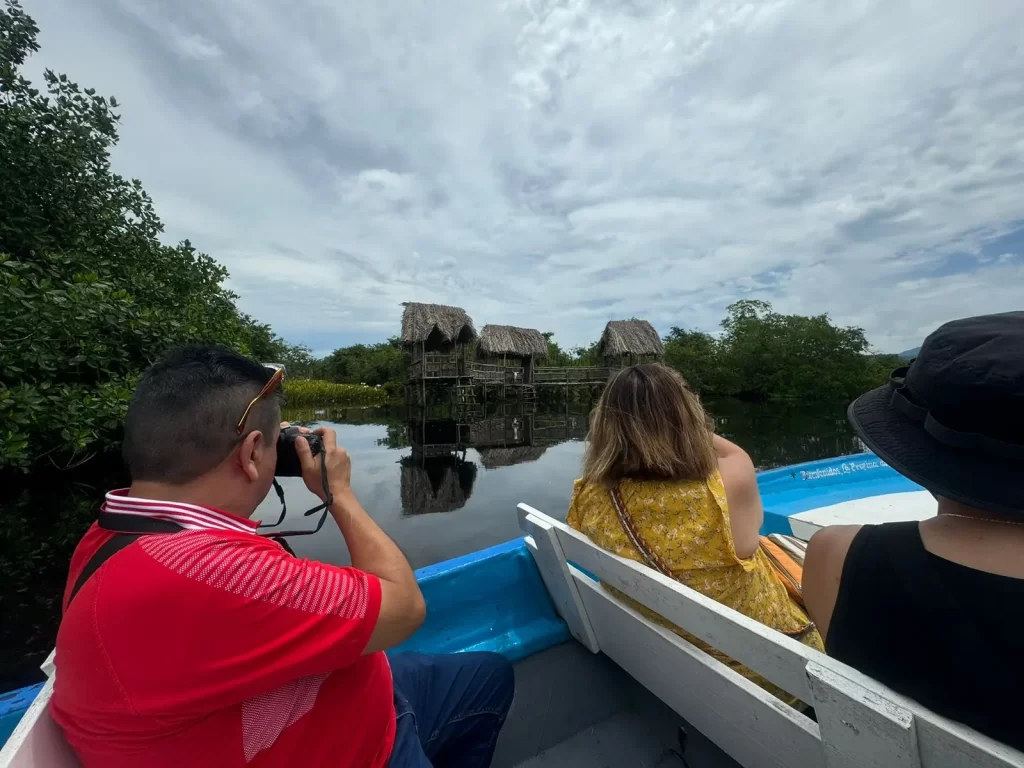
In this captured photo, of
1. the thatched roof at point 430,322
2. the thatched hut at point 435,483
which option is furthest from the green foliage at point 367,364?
the thatched hut at point 435,483

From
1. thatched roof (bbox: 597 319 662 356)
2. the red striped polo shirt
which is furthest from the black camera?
thatched roof (bbox: 597 319 662 356)

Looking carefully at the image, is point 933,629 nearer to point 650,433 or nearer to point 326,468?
→ point 650,433

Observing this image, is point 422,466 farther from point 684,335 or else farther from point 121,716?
point 684,335

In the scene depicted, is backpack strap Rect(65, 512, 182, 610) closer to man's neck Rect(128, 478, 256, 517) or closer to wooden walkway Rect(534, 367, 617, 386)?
man's neck Rect(128, 478, 256, 517)

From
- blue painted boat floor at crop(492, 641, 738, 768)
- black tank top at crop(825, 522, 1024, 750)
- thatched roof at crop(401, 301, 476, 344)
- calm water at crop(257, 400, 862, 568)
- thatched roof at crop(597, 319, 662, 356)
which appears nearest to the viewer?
black tank top at crop(825, 522, 1024, 750)

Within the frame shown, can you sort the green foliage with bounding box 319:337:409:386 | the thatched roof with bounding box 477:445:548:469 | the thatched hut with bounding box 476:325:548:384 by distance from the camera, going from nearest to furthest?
the thatched roof with bounding box 477:445:548:469
the thatched hut with bounding box 476:325:548:384
the green foliage with bounding box 319:337:409:386

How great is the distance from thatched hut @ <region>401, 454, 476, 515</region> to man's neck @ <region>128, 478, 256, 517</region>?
517 centimetres

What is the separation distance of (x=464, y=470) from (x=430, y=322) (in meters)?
13.8

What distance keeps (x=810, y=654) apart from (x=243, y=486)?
1173 mm

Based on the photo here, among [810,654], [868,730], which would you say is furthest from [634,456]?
[868,730]

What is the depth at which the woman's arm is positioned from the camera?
1.46 m

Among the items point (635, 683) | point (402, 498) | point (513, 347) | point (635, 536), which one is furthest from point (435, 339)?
point (635, 536)

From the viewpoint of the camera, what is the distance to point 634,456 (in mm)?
1550

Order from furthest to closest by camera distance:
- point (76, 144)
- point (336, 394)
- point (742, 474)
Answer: point (336, 394)
point (76, 144)
point (742, 474)
